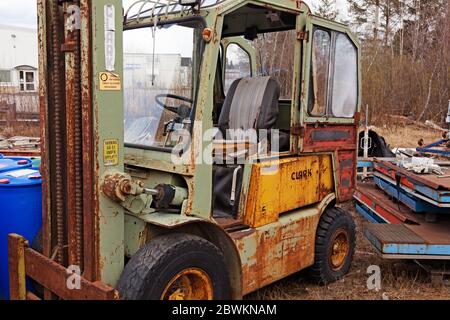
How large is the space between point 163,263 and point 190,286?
424 millimetres

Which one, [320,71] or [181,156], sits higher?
[320,71]

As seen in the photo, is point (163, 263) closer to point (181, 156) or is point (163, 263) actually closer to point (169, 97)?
point (181, 156)

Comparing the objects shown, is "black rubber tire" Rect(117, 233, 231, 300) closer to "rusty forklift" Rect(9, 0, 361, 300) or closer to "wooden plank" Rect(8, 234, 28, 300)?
"rusty forklift" Rect(9, 0, 361, 300)

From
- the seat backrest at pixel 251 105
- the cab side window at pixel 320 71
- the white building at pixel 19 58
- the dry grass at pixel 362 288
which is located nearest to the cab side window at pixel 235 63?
the seat backrest at pixel 251 105

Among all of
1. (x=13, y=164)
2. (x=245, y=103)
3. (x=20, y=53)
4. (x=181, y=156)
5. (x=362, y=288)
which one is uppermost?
(x=20, y=53)

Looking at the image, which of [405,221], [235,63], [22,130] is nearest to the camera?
[235,63]

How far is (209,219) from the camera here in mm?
3322

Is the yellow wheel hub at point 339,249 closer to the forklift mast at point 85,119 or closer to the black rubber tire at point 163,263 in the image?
the black rubber tire at point 163,263

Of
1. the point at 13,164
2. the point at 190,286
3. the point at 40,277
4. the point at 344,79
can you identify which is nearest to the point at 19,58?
the point at 13,164

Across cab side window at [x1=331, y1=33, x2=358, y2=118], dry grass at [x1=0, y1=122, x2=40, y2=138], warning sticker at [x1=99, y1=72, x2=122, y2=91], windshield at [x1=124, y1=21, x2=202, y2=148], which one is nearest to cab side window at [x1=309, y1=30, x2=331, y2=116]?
cab side window at [x1=331, y1=33, x2=358, y2=118]

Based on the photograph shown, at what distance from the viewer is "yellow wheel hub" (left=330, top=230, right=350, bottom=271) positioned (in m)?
4.77

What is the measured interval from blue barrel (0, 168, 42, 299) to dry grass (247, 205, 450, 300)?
1957mm

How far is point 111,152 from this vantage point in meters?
2.85

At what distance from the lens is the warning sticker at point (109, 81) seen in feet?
9.02
